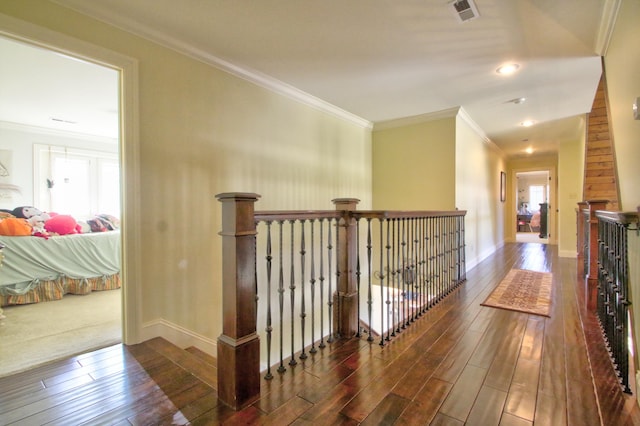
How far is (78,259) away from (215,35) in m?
3.24

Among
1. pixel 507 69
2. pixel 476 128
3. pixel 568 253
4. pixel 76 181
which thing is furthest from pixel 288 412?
pixel 568 253

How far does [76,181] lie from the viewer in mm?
5594

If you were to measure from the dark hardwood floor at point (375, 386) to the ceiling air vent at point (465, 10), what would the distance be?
2396mm

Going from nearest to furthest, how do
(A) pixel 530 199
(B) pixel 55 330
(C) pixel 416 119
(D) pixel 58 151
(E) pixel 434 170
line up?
(B) pixel 55 330
(E) pixel 434 170
(C) pixel 416 119
(D) pixel 58 151
(A) pixel 530 199

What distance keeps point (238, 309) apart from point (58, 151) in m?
6.05

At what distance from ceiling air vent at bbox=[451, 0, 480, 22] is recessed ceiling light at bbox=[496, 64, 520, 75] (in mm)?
1069

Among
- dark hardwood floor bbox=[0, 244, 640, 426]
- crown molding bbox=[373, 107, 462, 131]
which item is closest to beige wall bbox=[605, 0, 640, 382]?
dark hardwood floor bbox=[0, 244, 640, 426]

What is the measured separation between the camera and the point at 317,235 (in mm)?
3885

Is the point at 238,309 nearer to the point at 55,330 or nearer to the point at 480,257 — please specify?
the point at 55,330

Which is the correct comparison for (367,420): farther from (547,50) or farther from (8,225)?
(8,225)

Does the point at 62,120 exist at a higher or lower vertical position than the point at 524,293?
higher

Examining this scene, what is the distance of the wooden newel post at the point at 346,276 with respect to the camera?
228 cm

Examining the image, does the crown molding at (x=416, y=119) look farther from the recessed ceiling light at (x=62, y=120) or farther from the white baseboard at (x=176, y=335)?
the recessed ceiling light at (x=62, y=120)

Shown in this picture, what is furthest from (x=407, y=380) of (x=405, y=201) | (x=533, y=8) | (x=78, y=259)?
(x=78, y=259)
